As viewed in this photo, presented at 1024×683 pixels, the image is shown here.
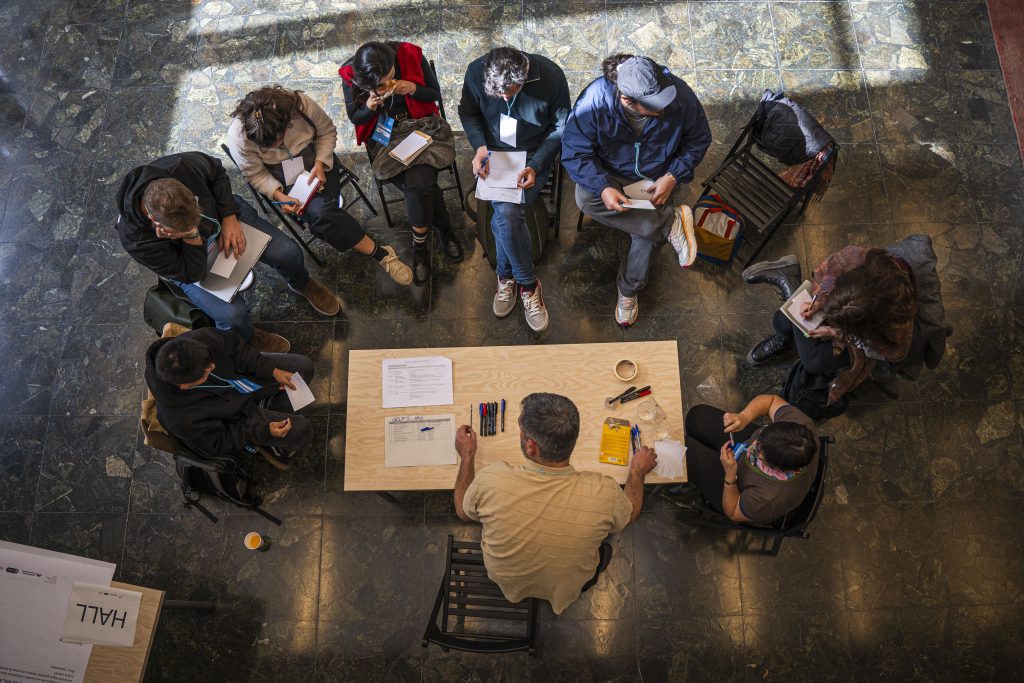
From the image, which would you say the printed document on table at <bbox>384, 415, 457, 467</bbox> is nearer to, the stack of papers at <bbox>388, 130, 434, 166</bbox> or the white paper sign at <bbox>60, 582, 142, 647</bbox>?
the white paper sign at <bbox>60, 582, 142, 647</bbox>

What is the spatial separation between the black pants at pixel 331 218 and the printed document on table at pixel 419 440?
4.48 feet

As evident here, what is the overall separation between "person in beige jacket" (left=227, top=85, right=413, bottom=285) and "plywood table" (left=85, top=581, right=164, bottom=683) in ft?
6.79

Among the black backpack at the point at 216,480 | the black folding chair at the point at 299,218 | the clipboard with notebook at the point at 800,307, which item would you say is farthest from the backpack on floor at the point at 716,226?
the black backpack at the point at 216,480

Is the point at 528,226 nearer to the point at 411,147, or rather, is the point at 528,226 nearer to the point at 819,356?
the point at 411,147

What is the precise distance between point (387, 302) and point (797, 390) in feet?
7.96

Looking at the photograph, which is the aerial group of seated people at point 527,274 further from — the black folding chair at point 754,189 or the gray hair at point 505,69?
the black folding chair at point 754,189

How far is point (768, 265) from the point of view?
11.8ft

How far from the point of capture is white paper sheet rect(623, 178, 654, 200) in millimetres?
3422

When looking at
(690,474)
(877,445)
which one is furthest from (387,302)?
(877,445)

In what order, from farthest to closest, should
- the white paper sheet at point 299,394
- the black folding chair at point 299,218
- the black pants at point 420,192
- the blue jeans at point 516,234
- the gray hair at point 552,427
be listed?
the black folding chair at point 299,218 < the black pants at point 420,192 < the blue jeans at point 516,234 < the white paper sheet at point 299,394 < the gray hair at point 552,427

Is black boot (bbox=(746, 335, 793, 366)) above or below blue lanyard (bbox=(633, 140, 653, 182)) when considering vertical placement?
below

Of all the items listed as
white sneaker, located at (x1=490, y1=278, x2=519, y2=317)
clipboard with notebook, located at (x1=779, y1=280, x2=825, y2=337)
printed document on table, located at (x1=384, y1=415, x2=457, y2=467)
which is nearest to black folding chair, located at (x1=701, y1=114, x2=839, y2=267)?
clipboard with notebook, located at (x1=779, y1=280, x2=825, y2=337)

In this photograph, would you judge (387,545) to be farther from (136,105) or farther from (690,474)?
(136,105)

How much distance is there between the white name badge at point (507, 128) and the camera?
3430mm
